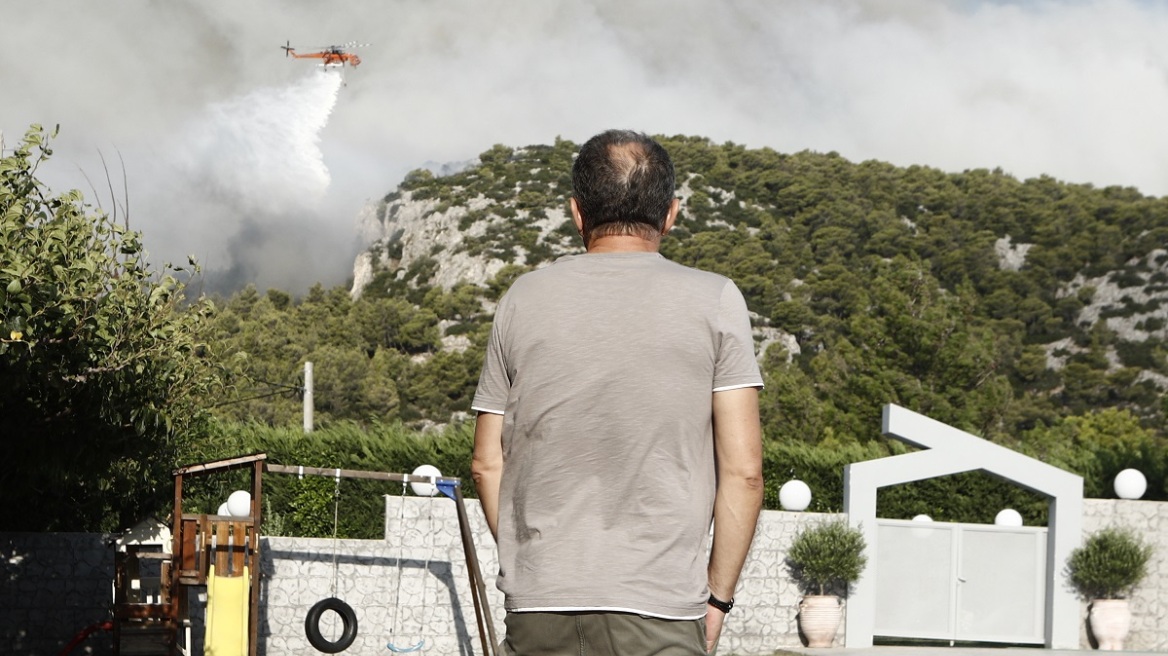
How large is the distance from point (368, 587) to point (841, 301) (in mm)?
43689

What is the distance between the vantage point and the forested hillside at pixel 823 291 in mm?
43312

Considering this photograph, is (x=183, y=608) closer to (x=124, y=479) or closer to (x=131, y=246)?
(x=124, y=479)

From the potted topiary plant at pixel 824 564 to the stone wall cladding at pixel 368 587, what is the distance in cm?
22

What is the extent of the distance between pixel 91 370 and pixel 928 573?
12468 millimetres

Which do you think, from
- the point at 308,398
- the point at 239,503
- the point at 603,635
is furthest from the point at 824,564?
the point at 308,398

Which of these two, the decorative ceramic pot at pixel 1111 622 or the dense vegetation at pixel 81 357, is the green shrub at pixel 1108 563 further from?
the dense vegetation at pixel 81 357

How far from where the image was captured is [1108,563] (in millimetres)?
18906

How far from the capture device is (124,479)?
14.8m

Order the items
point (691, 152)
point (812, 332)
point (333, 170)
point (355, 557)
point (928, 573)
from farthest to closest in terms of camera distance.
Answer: point (333, 170), point (691, 152), point (812, 332), point (928, 573), point (355, 557)

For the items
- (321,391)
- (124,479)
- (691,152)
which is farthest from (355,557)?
(691,152)

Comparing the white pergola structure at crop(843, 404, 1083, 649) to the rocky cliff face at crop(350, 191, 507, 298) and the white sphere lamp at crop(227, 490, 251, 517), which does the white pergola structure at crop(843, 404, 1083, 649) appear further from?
the rocky cliff face at crop(350, 191, 507, 298)

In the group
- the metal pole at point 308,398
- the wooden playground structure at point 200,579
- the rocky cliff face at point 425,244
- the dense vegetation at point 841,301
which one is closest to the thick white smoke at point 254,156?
the rocky cliff face at point 425,244

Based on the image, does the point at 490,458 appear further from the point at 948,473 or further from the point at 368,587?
the point at 948,473

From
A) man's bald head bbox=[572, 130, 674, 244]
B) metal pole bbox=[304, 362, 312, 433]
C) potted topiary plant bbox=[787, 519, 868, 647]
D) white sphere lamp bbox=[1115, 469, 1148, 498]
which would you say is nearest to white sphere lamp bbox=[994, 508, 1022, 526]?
white sphere lamp bbox=[1115, 469, 1148, 498]
